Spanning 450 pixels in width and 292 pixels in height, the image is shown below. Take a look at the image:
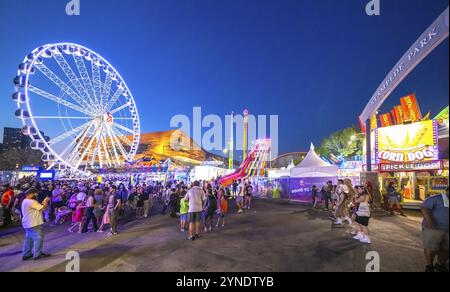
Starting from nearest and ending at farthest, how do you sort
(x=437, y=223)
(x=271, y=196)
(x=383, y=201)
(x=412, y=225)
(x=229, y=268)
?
(x=437, y=223), (x=229, y=268), (x=412, y=225), (x=383, y=201), (x=271, y=196)

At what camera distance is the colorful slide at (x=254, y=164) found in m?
30.9

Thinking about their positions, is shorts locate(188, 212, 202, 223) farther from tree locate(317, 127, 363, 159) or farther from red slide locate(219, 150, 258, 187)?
tree locate(317, 127, 363, 159)

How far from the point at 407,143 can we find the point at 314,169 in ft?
21.2

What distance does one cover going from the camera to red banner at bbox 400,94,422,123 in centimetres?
1569

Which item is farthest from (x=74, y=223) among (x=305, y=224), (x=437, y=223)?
(x=437, y=223)

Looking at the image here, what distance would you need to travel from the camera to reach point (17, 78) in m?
19.8

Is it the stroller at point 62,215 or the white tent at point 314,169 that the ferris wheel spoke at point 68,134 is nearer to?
the stroller at point 62,215

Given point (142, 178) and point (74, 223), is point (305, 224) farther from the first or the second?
point (142, 178)

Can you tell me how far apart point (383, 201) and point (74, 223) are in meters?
14.8

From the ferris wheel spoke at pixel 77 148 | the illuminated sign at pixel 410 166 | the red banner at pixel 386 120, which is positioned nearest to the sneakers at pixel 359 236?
the illuminated sign at pixel 410 166

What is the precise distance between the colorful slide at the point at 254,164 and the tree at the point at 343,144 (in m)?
14.5

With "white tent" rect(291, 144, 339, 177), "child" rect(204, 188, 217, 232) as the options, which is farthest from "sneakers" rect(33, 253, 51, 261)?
"white tent" rect(291, 144, 339, 177)

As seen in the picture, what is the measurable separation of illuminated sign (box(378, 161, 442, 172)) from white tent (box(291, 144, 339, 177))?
11.9ft

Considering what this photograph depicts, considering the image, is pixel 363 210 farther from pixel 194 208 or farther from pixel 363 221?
pixel 194 208
